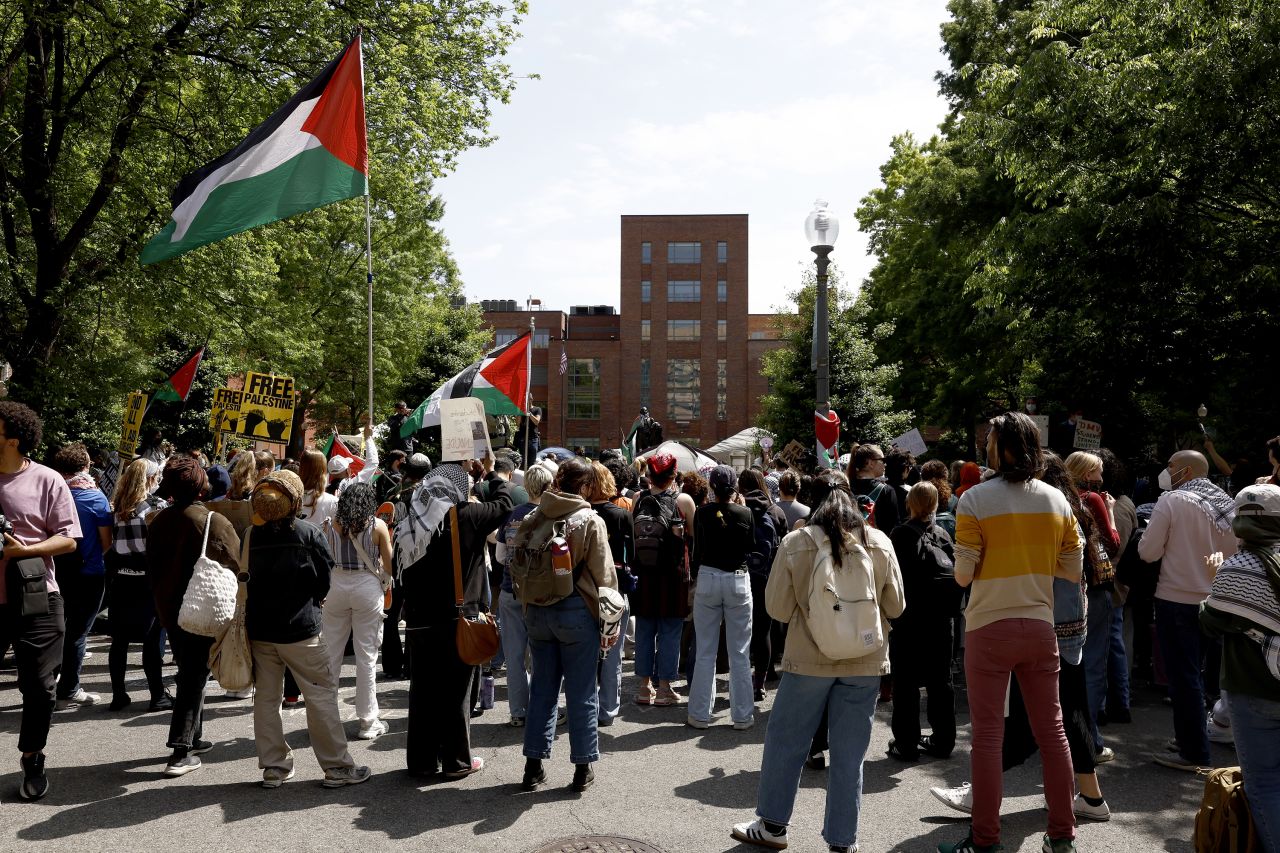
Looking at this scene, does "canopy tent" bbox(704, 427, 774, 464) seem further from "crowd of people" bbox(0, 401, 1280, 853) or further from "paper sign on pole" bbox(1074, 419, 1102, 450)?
"crowd of people" bbox(0, 401, 1280, 853)

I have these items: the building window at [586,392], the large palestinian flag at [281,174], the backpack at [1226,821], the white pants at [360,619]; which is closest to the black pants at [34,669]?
the white pants at [360,619]

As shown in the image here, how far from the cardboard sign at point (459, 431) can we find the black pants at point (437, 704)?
146cm

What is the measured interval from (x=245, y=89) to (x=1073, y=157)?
11.6m

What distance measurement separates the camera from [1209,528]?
6.46m

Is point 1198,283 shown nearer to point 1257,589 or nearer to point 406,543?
point 1257,589

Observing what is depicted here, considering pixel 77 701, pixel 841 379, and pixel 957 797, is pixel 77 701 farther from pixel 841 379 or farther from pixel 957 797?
pixel 841 379

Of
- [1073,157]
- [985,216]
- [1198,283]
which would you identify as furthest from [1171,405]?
[985,216]

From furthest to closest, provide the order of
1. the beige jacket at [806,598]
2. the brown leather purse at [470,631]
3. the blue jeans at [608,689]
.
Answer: the blue jeans at [608,689] → the brown leather purse at [470,631] → the beige jacket at [806,598]

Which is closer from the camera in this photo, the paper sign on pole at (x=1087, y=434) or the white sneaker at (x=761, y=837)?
the white sneaker at (x=761, y=837)

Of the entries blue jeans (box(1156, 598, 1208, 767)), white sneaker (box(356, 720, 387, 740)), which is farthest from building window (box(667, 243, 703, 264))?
blue jeans (box(1156, 598, 1208, 767))

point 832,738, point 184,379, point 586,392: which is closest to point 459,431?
point 832,738

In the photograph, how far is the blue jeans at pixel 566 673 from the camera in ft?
18.5

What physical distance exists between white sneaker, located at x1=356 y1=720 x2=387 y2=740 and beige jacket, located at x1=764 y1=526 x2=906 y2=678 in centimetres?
353

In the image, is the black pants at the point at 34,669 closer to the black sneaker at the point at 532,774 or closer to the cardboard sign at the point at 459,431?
the cardboard sign at the point at 459,431
